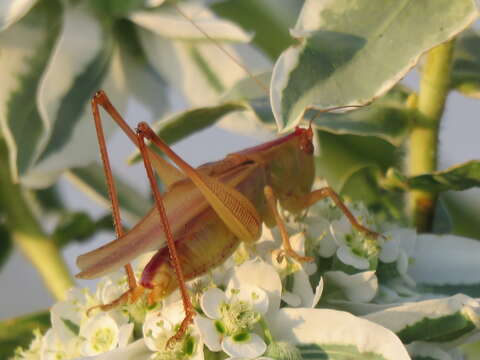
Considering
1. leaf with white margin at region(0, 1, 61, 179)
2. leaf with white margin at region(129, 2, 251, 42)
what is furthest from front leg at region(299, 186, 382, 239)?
leaf with white margin at region(0, 1, 61, 179)

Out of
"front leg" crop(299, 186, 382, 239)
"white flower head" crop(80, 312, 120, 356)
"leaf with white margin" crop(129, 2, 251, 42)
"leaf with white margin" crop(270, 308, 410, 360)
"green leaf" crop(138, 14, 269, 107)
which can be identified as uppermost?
"leaf with white margin" crop(129, 2, 251, 42)

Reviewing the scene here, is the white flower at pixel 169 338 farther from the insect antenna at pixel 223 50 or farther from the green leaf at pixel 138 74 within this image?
the green leaf at pixel 138 74

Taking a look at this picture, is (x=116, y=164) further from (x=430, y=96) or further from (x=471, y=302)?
(x=471, y=302)

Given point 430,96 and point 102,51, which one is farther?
point 102,51

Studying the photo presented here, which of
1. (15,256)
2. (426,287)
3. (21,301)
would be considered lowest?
(21,301)

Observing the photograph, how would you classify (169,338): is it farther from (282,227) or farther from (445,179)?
(445,179)

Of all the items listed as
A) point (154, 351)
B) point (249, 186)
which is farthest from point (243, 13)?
point (154, 351)

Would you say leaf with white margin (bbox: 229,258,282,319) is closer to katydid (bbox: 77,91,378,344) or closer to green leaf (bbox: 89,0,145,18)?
katydid (bbox: 77,91,378,344)
